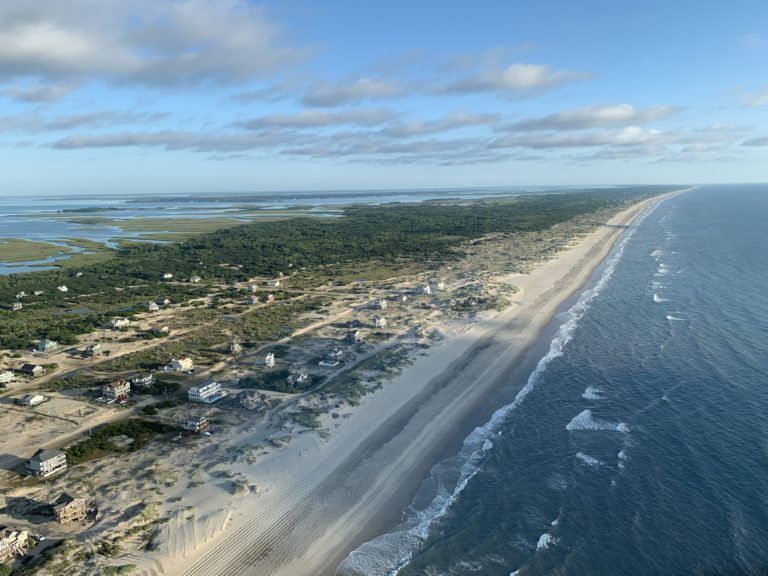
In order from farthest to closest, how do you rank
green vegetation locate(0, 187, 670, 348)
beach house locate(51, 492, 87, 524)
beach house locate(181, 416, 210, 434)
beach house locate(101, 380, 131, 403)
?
green vegetation locate(0, 187, 670, 348)
beach house locate(101, 380, 131, 403)
beach house locate(181, 416, 210, 434)
beach house locate(51, 492, 87, 524)

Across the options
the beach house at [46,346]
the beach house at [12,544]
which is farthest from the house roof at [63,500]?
the beach house at [46,346]

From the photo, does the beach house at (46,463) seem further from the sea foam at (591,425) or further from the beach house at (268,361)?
the sea foam at (591,425)

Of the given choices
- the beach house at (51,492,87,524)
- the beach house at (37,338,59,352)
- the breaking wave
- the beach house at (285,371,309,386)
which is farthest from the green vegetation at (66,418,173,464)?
the breaking wave

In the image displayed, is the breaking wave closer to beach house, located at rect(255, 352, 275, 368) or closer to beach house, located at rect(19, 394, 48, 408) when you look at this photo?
beach house, located at rect(255, 352, 275, 368)

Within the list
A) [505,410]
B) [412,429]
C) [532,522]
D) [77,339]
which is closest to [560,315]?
[505,410]

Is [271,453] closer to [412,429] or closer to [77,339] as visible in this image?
[412,429]

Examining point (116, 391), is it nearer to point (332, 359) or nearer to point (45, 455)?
point (45, 455)
